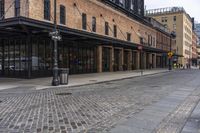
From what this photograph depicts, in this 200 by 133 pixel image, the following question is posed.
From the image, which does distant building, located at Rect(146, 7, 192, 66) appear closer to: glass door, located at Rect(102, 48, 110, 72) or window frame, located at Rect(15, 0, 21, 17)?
glass door, located at Rect(102, 48, 110, 72)

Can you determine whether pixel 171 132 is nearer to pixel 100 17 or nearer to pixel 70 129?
pixel 70 129

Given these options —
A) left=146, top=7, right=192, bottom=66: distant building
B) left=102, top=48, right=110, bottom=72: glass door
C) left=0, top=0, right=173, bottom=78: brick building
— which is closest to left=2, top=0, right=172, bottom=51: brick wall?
left=0, top=0, right=173, bottom=78: brick building

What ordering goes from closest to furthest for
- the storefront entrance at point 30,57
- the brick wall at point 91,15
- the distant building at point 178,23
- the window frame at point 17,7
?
the window frame at point 17,7 < the brick wall at point 91,15 < the storefront entrance at point 30,57 < the distant building at point 178,23

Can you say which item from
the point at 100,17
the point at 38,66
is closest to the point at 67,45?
the point at 38,66

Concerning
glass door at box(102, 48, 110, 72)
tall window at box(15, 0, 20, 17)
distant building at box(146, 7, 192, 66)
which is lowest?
glass door at box(102, 48, 110, 72)

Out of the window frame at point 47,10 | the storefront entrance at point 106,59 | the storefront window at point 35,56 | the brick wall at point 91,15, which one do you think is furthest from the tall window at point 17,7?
the storefront entrance at point 106,59

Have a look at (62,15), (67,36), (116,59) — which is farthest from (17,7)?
(116,59)

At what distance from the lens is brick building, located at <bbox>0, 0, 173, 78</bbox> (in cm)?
2572

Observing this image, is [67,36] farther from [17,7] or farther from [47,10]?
[17,7]

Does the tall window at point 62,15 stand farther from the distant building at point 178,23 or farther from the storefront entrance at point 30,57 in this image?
the distant building at point 178,23

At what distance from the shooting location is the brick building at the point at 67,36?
25.7 metres

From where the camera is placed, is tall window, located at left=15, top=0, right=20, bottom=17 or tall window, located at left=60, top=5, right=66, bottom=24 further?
tall window, located at left=60, top=5, right=66, bottom=24

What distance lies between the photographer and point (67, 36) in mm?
29484

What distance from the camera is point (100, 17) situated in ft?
133
